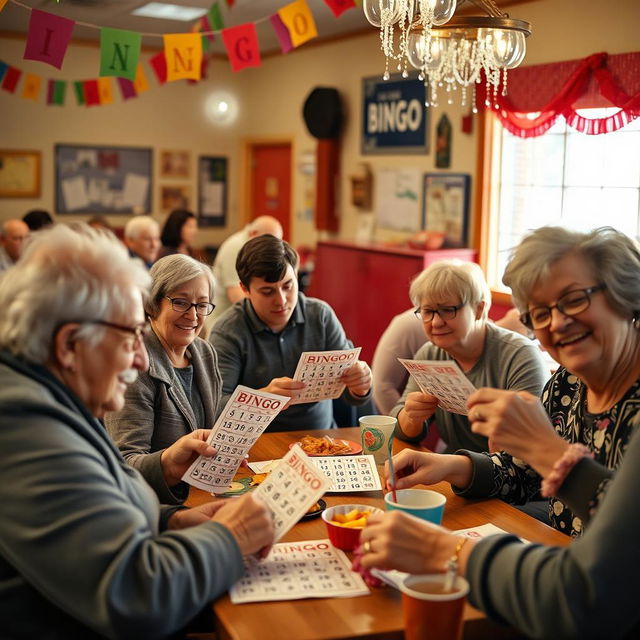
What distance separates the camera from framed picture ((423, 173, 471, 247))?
5777 mm

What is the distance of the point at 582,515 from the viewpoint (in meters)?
1.51

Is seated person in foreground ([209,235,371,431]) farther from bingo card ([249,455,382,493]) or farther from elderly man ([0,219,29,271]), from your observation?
elderly man ([0,219,29,271])

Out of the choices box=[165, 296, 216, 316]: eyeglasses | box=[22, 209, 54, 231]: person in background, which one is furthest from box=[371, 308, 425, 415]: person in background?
box=[22, 209, 54, 231]: person in background

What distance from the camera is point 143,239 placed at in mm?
6277

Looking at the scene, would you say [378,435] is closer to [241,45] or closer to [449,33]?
[449,33]

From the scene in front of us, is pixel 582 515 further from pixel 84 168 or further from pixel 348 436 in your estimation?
pixel 84 168

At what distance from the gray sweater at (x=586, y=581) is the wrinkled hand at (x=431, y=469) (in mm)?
644

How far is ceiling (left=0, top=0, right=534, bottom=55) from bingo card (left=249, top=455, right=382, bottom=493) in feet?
12.9

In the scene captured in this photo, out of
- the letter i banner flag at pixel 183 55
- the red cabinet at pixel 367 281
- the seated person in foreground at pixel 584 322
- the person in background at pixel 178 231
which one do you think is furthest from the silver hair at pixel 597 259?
the person in background at pixel 178 231

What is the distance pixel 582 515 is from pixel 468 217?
442 centimetres

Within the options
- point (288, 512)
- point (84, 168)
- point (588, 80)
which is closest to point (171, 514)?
point (288, 512)

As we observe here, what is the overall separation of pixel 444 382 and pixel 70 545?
115 cm

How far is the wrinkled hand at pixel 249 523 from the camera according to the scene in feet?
5.10

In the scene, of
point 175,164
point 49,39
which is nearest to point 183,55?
point 49,39
